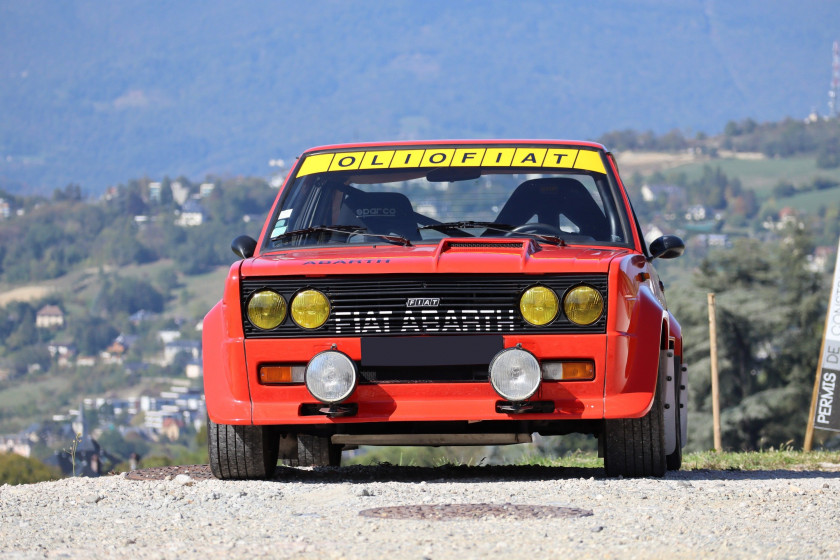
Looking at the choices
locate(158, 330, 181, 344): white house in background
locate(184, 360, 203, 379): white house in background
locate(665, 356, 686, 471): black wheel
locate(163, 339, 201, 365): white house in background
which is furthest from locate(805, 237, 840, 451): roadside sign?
locate(158, 330, 181, 344): white house in background

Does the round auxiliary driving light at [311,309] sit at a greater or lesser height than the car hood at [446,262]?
lesser

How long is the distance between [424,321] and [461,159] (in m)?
1.74

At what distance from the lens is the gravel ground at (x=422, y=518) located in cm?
446

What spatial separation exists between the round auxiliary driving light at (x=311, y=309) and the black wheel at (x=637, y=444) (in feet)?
4.88

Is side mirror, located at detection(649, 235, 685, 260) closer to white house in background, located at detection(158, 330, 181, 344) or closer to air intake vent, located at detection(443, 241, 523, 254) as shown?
air intake vent, located at detection(443, 241, 523, 254)

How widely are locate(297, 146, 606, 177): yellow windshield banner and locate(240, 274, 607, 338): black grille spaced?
1585 millimetres

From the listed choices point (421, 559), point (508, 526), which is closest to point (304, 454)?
point (508, 526)

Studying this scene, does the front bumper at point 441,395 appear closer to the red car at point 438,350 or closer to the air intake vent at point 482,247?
the red car at point 438,350

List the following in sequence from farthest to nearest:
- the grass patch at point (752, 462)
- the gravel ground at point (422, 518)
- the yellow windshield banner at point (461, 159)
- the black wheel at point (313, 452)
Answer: the grass patch at point (752, 462)
the black wheel at point (313, 452)
the yellow windshield banner at point (461, 159)
the gravel ground at point (422, 518)

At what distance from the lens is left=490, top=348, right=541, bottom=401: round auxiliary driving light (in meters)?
6.05

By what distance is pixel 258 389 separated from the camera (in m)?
6.31

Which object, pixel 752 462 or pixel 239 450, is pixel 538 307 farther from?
Answer: pixel 752 462

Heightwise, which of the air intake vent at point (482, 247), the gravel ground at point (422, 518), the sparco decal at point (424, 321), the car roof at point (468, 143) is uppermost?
the car roof at point (468, 143)

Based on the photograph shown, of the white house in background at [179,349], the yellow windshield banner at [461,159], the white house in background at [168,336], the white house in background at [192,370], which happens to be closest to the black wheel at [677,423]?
the yellow windshield banner at [461,159]
